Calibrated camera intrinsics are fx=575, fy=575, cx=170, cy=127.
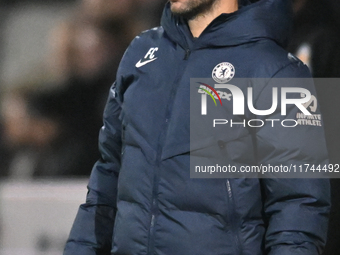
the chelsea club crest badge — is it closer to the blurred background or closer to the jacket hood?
the jacket hood

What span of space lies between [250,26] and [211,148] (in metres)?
0.35

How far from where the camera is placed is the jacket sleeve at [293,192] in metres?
1.39

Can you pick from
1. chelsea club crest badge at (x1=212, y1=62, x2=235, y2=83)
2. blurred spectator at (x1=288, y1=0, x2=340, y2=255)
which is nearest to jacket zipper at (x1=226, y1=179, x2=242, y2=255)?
chelsea club crest badge at (x1=212, y1=62, x2=235, y2=83)

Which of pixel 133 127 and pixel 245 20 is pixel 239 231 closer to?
pixel 133 127

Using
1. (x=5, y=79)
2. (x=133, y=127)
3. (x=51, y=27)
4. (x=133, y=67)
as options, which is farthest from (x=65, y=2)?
(x=133, y=127)

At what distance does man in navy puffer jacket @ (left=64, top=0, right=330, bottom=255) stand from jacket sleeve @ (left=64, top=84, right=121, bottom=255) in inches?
0.5

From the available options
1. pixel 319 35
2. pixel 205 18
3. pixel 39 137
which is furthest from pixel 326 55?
pixel 39 137

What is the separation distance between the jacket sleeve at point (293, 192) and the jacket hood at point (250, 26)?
0.15 metres

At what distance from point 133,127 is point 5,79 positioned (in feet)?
4.50

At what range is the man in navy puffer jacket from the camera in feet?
4.70

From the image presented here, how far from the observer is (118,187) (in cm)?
163

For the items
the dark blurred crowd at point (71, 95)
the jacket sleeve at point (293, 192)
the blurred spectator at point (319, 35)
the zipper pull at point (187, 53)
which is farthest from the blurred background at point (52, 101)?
the jacket sleeve at point (293, 192)

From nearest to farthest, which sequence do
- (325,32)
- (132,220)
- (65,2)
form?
(132,220) → (325,32) → (65,2)

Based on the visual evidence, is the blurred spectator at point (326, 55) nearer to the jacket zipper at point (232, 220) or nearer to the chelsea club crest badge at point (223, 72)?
the chelsea club crest badge at point (223, 72)
